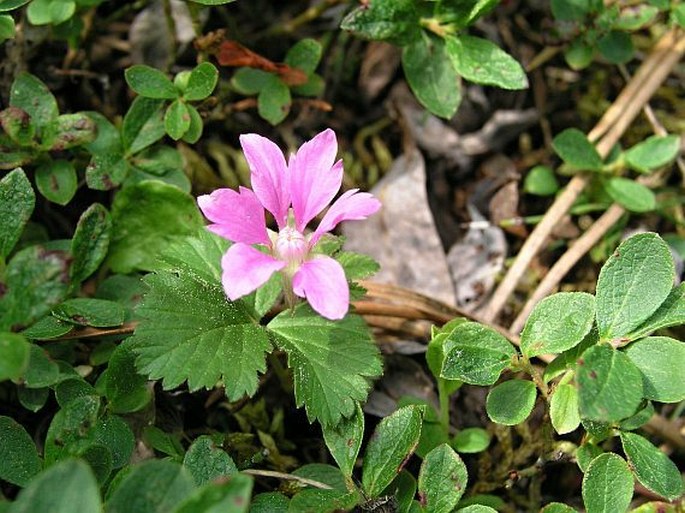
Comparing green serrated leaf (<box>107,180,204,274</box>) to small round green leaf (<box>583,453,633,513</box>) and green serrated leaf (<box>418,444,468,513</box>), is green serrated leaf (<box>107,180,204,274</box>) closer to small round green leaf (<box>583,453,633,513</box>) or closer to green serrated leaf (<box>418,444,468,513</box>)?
green serrated leaf (<box>418,444,468,513</box>)

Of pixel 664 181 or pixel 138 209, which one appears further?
pixel 664 181

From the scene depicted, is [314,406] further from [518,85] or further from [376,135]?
[376,135]

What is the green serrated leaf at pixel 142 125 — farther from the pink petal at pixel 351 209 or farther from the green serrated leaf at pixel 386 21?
the pink petal at pixel 351 209

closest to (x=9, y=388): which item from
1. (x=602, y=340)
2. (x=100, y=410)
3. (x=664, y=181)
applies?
(x=100, y=410)

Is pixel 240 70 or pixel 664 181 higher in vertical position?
pixel 240 70

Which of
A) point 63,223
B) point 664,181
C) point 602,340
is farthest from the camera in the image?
point 664,181

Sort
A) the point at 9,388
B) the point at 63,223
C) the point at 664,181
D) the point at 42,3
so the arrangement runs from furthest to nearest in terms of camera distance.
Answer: the point at 664,181, the point at 63,223, the point at 42,3, the point at 9,388

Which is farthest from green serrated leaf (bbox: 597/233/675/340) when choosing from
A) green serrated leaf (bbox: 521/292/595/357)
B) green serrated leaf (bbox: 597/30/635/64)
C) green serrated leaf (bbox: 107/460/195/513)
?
green serrated leaf (bbox: 597/30/635/64)
